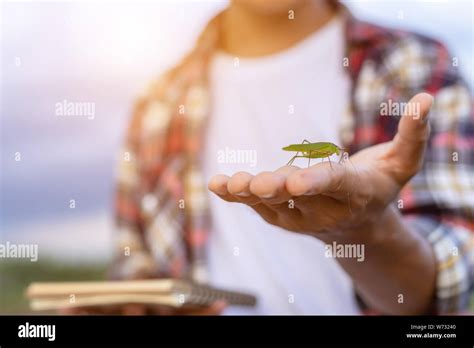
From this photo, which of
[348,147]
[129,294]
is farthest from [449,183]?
[129,294]

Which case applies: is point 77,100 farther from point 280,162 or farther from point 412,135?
point 412,135

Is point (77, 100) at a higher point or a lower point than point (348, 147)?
higher

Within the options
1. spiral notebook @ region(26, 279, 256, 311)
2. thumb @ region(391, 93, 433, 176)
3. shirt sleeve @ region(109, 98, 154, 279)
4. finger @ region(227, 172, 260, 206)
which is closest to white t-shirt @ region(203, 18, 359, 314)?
spiral notebook @ region(26, 279, 256, 311)

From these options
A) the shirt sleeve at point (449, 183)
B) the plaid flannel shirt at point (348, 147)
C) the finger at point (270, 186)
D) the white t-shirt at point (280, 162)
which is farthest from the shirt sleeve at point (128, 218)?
the finger at point (270, 186)

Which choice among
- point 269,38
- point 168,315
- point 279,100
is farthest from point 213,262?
point 269,38

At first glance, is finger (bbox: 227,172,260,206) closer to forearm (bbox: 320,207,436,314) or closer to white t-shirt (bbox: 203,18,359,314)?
forearm (bbox: 320,207,436,314)

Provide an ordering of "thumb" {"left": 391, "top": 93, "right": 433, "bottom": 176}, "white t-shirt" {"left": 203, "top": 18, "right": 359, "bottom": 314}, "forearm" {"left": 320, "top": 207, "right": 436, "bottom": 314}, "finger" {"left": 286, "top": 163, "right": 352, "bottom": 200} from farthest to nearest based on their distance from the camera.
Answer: "white t-shirt" {"left": 203, "top": 18, "right": 359, "bottom": 314} < "forearm" {"left": 320, "top": 207, "right": 436, "bottom": 314} < "thumb" {"left": 391, "top": 93, "right": 433, "bottom": 176} < "finger" {"left": 286, "top": 163, "right": 352, "bottom": 200}
